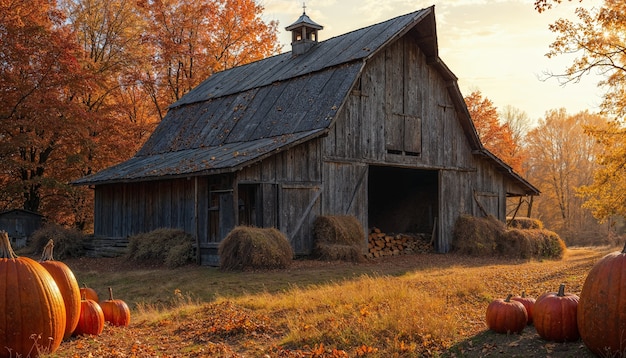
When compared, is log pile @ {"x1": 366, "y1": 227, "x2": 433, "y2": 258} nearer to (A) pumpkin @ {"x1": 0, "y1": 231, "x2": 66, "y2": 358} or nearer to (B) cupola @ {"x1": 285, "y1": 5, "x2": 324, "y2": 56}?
(B) cupola @ {"x1": 285, "y1": 5, "x2": 324, "y2": 56}

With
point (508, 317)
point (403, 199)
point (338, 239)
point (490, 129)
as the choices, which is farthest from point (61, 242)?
point (490, 129)

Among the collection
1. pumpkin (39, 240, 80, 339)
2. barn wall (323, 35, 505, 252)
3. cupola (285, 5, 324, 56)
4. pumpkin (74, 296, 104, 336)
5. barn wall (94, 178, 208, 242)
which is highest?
cupola (285, 5, 324, 56)

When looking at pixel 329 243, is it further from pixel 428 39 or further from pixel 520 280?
pixel 428 39

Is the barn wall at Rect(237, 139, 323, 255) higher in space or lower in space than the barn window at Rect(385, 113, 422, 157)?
lower

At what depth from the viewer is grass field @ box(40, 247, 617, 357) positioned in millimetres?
8180

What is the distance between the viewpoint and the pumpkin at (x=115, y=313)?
9836 mm

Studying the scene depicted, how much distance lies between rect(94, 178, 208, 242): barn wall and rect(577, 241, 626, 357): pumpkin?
15237 millimetres

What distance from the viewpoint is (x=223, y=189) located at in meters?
20.4

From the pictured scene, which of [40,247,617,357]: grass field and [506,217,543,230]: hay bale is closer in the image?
[40,247,617,357]: grass field

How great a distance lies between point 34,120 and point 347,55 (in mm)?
14785

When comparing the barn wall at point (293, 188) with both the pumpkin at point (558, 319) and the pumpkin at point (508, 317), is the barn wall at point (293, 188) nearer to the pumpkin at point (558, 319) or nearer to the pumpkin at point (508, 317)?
the pumpkin at point (508, 317)

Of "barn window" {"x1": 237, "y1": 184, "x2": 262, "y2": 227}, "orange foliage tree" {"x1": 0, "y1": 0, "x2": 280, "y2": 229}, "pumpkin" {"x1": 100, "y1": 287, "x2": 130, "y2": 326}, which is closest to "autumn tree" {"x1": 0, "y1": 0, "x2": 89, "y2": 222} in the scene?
"orange foliage tree" {"x1": 0, "y1": 0, "x2": 280, "y2": 229}

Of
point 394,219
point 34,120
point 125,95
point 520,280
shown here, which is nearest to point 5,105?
point 34,120

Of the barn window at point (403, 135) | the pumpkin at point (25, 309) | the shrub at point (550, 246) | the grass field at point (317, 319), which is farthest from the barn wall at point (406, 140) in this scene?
the pumpkin at point (25, 309)
